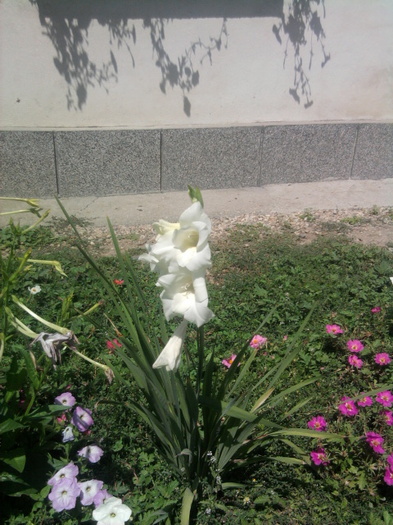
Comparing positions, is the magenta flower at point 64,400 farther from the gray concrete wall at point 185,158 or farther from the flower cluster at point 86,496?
the gray concrete wall at point 185,158

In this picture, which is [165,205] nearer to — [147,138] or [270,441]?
[147,138]

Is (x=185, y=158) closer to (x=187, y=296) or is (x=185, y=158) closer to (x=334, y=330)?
(x=334, y=330)

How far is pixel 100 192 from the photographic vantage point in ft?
18.3

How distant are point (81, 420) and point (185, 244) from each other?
96 cm

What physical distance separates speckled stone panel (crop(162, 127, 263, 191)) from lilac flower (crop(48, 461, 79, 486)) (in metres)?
3.97

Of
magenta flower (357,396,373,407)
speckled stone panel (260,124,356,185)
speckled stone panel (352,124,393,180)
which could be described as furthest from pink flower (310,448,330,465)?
speckled stone panel (352,124,393,180)

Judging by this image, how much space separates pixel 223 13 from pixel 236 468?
4.48 m

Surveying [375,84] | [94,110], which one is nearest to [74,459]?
[94,110]

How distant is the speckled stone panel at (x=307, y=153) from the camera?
5.99 m

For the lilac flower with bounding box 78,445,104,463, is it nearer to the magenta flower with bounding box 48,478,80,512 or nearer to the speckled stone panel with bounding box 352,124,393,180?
the magenta flower with bounding box 48,478,80,512

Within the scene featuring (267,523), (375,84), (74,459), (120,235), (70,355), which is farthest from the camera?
(375,84)

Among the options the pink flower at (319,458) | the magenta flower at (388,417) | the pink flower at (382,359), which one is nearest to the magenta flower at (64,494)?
the pink flower at (319,458)

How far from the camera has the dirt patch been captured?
4.72 metres

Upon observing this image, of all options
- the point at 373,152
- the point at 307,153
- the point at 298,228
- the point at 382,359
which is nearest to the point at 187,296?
the point at 382,359
